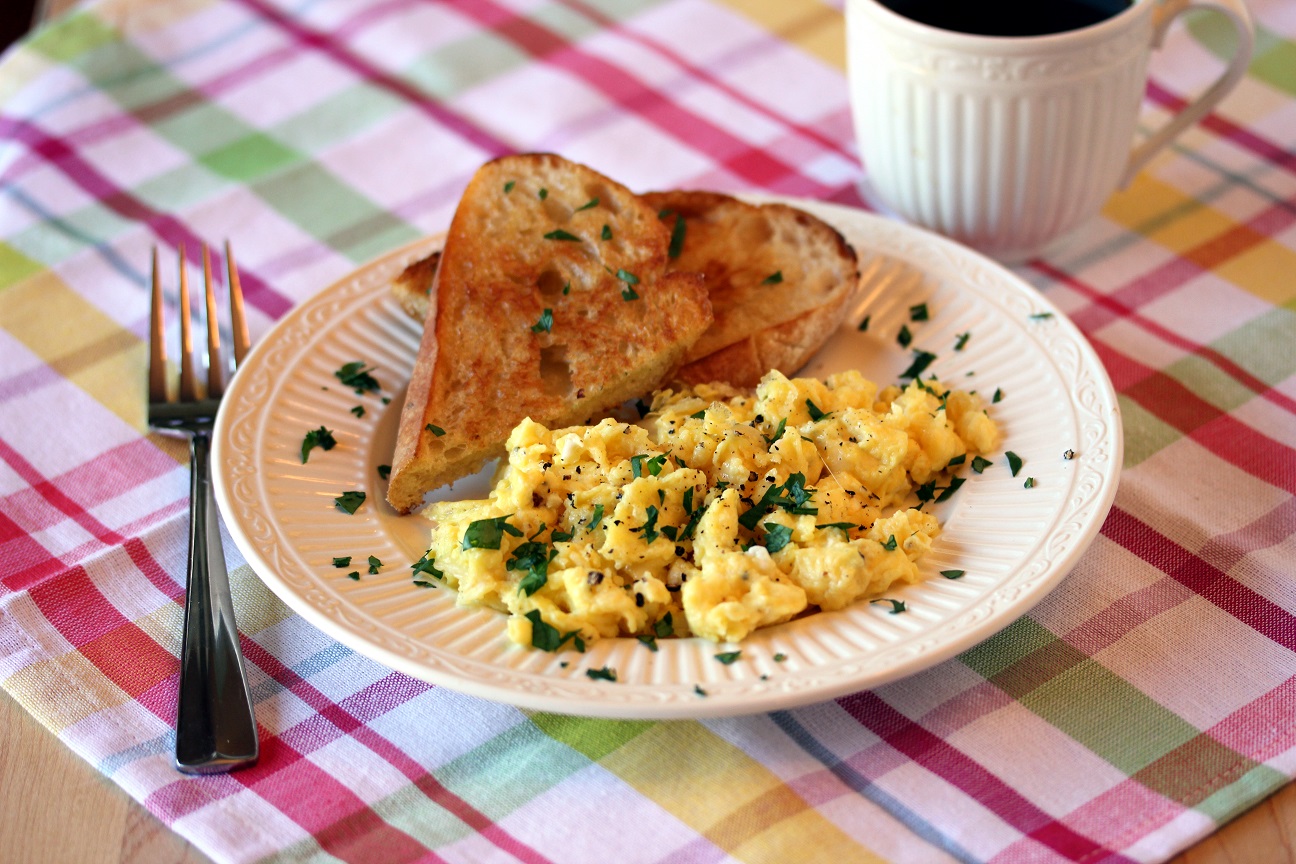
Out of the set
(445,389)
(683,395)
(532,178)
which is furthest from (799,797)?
(532,178)

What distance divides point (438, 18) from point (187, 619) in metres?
2.46

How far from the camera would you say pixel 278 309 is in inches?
114

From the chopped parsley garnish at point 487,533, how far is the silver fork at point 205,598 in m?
0.44

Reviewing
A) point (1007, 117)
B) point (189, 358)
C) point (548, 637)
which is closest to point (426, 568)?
point (548, 637)

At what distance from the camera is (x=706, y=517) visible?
1.83m

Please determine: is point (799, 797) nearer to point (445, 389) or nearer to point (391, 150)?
point (445, 389)

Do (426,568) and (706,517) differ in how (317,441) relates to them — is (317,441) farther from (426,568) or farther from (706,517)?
(706,517)

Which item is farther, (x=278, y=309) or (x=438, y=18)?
(x=438, y=18)

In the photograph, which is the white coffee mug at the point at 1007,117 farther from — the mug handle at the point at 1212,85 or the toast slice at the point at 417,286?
the toast slice at the point at 417,286

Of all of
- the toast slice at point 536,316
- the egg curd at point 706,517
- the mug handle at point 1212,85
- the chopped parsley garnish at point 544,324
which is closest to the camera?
the egg curd at point 706,517

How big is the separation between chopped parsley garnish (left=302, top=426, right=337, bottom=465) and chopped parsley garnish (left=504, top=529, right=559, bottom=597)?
56 cm

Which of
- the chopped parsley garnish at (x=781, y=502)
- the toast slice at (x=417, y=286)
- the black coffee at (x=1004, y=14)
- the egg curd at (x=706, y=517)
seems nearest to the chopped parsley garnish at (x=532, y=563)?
the egg curd at (x=706, y=517)

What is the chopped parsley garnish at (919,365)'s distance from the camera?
93.4 inches

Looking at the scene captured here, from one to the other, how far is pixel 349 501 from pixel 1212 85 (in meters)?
2.14
